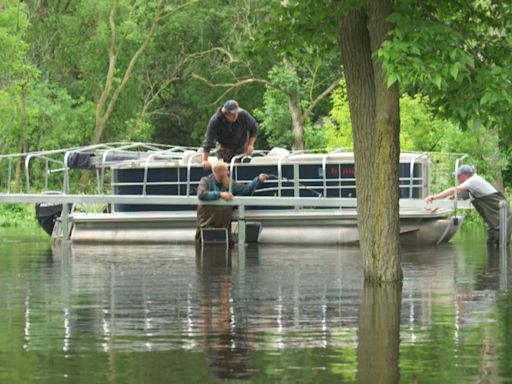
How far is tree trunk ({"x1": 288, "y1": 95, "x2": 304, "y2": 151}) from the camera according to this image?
5775 cm

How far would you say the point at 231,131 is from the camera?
27.8 m

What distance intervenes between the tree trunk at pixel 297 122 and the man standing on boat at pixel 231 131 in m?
29.0

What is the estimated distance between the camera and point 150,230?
31.8 m

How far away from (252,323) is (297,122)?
44.5m

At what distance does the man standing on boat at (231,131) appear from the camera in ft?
88.6

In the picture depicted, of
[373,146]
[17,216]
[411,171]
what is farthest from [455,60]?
[17,216]

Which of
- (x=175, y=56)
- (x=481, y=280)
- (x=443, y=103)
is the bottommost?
(x=481, y=280)

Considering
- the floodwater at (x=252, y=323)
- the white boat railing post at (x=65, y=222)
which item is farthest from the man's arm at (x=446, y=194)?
the white boat railing post at (x=65, y=222)

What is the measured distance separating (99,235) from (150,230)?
126 cm

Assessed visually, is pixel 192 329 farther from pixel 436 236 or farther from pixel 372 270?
pixel 436 236

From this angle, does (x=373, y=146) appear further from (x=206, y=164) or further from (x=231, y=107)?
(x=206, y=164)

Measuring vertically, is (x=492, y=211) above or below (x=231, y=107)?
below

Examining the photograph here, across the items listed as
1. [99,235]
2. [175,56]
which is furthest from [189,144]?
[99,235]

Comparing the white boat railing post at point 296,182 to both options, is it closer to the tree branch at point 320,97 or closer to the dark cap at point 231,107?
the dark cap at point 231,107
